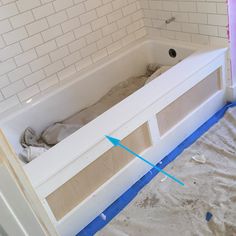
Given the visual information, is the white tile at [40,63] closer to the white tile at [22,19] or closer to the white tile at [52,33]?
the white tile at [52,33]

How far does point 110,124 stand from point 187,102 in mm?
631

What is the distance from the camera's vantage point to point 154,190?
5.87 ft

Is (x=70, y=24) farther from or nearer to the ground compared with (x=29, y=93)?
farther from the ground

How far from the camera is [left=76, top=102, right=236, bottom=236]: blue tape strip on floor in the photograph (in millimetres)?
1695

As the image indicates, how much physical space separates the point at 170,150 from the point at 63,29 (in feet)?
3.74

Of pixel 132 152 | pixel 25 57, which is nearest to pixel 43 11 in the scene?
pixel 25 57

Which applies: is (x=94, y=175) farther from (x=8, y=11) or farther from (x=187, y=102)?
(x=8, y=11)

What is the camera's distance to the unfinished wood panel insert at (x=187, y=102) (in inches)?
74.4

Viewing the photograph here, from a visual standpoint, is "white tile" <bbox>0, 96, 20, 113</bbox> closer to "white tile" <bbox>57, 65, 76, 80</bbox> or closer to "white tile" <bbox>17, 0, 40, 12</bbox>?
"white tile" <bbox>57, 65, 76, 80</bbox>

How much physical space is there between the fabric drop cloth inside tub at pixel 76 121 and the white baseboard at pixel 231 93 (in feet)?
1.69

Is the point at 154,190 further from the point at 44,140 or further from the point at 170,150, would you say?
the point at 44,140

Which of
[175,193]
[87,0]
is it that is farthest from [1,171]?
[87,0]

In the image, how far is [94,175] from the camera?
1.65m

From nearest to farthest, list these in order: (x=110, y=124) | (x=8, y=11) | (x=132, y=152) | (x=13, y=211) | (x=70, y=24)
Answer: (x=13, y=211) < (x=110, y=124) < (x=132, y=152) < (x=8, y=11) < (x=70, y=24)
